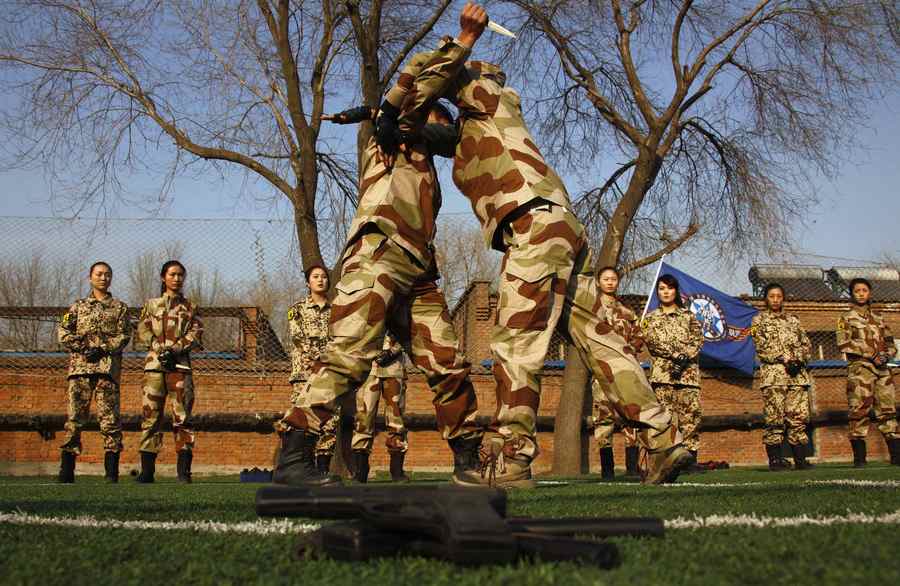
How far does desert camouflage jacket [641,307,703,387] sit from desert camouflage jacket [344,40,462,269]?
646cm

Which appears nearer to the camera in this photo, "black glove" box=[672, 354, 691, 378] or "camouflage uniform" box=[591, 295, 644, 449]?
"black glove" box=[672, 354, 691, 378]

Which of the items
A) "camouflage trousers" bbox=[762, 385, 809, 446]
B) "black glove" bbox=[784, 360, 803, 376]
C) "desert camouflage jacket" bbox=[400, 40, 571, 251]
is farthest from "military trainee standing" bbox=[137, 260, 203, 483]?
"black glove" bbox=[784, 360, 803, 376]

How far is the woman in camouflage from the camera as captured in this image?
34.9 feet

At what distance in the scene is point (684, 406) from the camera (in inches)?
422

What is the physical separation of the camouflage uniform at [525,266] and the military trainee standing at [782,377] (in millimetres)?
7604

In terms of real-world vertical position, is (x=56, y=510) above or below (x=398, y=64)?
below

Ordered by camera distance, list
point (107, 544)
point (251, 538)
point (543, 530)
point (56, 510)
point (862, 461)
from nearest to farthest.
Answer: point (543, 530)
point (107, 544)
point (251, 538)
point (56, 510)
point (862, 461)

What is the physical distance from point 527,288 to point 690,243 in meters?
12.6

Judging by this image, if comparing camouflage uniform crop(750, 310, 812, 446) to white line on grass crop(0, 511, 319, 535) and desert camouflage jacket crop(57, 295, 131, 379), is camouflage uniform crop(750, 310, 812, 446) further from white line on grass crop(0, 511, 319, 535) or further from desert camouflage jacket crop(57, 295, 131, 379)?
white line on grass crop(0, 511, 319, 535)

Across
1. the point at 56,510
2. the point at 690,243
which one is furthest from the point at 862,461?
the point at 56,510

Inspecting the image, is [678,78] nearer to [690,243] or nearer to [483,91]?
[690,243]

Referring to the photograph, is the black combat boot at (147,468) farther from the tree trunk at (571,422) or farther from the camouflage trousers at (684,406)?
the camouflage trousers at (684,406)

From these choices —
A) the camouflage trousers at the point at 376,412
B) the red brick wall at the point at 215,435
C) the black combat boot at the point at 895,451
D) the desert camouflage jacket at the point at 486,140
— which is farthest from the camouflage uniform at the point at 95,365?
the black combat boot at the point at 895,451

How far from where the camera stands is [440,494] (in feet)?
6.61
